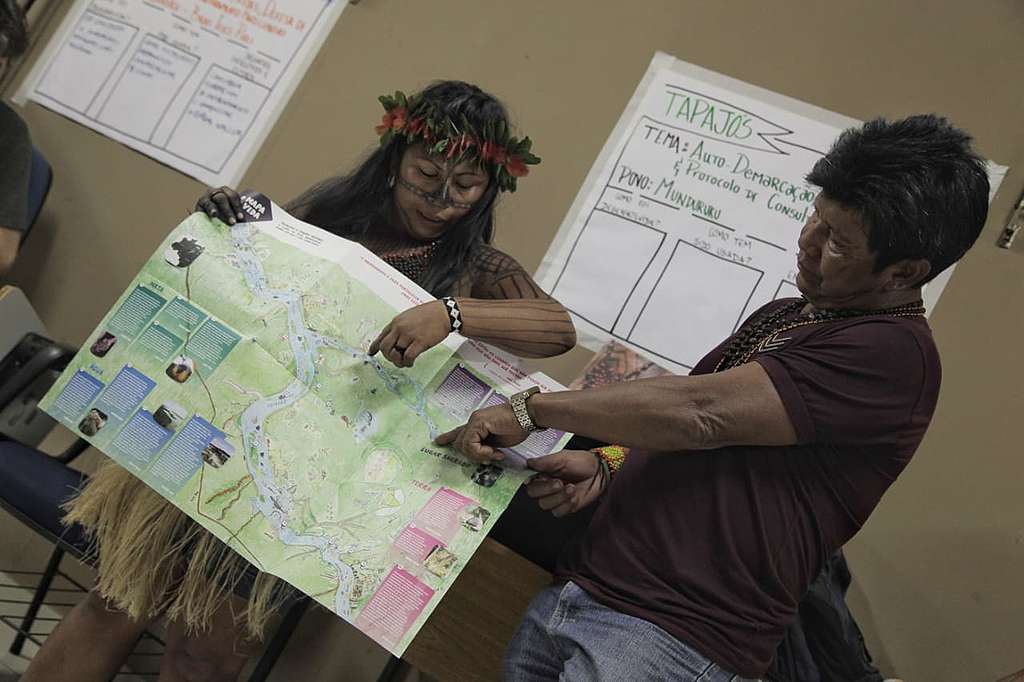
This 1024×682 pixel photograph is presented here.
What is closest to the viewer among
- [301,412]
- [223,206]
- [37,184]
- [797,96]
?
[301,412]

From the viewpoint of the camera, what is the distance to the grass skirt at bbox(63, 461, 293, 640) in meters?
1.31

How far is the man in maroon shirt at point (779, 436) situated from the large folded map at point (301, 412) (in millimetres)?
186

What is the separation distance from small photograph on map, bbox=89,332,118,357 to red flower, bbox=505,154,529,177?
63 cm

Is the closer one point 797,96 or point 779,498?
point 779,498

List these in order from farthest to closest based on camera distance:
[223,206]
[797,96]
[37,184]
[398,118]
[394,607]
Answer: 1. [37,184]
2. [797,96]
3. [398,118]
4. [223,206]
5. [394,607]

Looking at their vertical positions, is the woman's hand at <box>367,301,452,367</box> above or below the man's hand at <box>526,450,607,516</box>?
above

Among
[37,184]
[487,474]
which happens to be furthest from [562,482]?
[37,184]

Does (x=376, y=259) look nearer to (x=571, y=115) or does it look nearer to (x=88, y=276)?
(x=571, y=115)

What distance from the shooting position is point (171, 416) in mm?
1220

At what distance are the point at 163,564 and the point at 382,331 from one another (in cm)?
49

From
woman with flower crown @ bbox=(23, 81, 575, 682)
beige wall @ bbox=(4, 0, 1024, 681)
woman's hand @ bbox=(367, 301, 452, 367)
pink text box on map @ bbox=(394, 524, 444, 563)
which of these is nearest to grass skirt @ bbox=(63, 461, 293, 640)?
woman with flower crown @ bbox=(23, 81, 575, 682)

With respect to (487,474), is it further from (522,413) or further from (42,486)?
(42,486)

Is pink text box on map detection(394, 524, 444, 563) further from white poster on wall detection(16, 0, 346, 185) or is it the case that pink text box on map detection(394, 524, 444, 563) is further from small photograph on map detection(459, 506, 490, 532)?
white poster on wall detection(16, 0, 346, 185)

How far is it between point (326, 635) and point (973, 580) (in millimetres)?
1291
